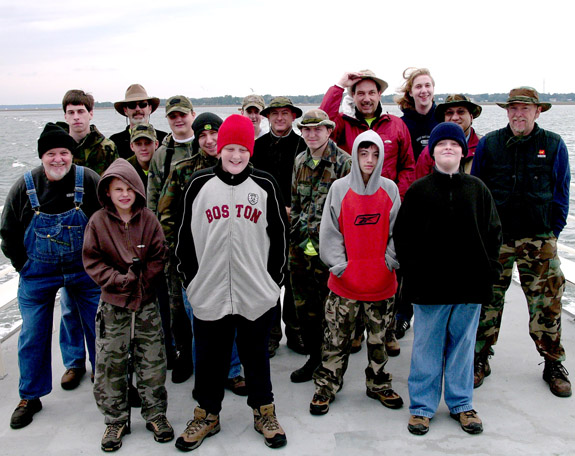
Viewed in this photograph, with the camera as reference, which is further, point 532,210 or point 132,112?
point 132,112

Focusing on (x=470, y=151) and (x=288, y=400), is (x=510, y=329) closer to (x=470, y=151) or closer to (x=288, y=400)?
(x=470, y=151)

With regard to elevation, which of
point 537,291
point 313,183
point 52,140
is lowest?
point 537,291

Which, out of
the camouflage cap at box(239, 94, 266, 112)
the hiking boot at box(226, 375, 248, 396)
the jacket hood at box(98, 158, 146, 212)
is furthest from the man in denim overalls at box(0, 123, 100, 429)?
the camouflage cap at box(239, 94, 266, 112)

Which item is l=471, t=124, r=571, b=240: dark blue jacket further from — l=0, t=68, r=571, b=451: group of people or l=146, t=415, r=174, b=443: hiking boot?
l=146, t=415, r=174, b=443: hiking boot

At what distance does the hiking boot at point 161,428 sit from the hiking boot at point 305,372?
42.5 inches

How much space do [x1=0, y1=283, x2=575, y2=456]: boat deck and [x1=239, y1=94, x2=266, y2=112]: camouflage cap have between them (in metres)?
2.62

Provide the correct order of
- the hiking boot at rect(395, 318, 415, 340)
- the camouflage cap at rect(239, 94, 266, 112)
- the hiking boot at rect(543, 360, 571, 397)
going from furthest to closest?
the camouflage cap at rect(239, 94, 266, 112) < the hiking boot at rect(395, 318, 415, 340) < the hiking boot at rect(543, 360, 571, 397)

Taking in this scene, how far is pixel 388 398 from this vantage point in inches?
140

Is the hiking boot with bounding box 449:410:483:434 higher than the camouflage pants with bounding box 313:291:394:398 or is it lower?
lower

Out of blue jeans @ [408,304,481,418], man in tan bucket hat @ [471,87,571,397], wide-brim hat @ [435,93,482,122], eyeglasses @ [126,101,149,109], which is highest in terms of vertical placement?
wide-brim hat @ [435,93,482,122]

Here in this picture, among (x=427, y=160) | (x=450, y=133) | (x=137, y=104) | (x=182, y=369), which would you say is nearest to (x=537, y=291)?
(x=427, y=160)

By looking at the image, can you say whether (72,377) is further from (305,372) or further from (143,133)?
(143,133)

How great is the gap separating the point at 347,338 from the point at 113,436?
167 centimetres

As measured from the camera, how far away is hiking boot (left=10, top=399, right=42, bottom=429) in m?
3.37
